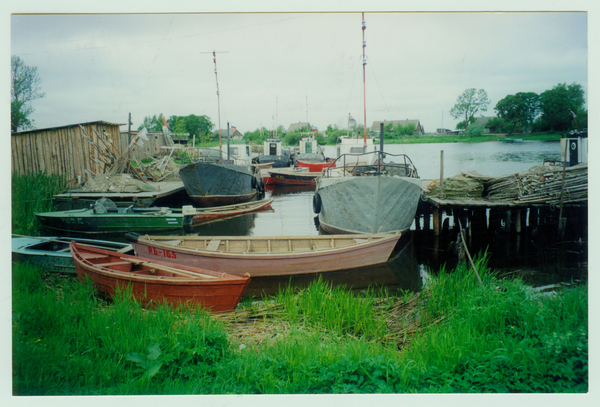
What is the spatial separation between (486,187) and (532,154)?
11.4 feet

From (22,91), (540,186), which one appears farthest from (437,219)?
(22,91)

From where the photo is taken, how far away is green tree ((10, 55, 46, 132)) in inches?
137

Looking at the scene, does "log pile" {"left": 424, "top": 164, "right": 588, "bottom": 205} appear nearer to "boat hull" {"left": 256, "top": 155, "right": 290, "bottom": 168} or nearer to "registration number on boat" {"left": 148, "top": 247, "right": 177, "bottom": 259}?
"registration number on boat" {"left": 148, "top": 247, "right": 177, "bottom": 259}

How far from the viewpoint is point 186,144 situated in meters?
7.30

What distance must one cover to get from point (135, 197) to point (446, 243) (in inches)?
262

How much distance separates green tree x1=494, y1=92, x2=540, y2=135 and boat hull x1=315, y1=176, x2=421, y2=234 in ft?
7.23

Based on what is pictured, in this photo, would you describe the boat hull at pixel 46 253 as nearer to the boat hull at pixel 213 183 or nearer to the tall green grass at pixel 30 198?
the tall green grass at pixel 30 198

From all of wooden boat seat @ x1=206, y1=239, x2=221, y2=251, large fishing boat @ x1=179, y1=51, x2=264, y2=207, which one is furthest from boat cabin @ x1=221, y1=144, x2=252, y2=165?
wooden boat seat @ x1=206, y1=239, x2=221, y2=251

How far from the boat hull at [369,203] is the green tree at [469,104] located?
1842 mm

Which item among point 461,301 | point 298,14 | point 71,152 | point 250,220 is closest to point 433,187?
point 250,220

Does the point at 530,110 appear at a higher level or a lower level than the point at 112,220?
higher

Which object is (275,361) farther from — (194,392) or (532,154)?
(532,154)

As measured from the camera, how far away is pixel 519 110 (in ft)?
14.7

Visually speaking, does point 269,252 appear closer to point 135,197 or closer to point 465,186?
point 135,197
